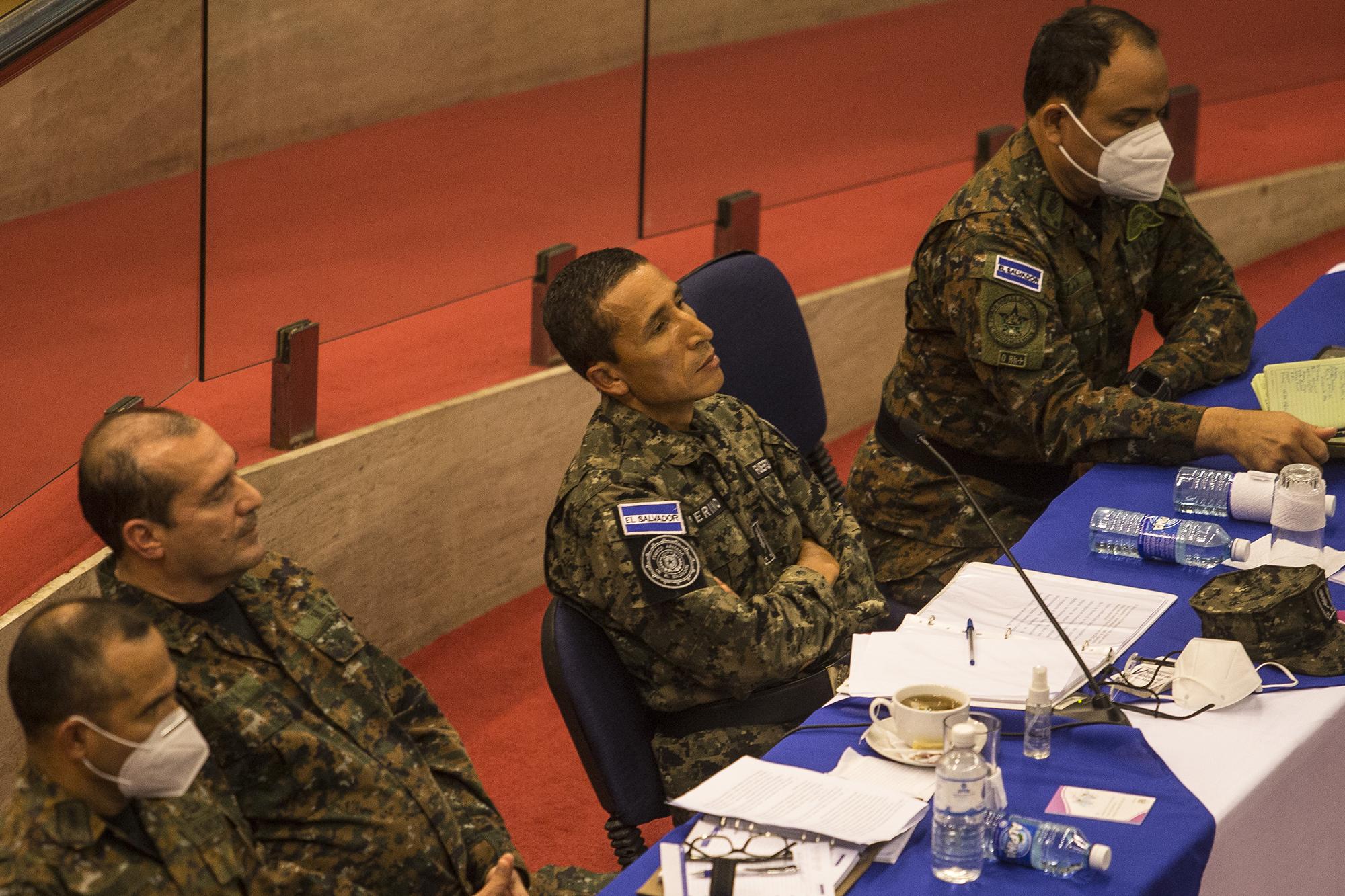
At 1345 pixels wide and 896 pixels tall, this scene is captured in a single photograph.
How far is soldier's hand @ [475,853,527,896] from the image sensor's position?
216 cm

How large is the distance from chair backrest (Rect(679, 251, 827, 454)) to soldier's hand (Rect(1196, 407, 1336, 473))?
0.80 meters

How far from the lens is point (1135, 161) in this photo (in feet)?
9.91

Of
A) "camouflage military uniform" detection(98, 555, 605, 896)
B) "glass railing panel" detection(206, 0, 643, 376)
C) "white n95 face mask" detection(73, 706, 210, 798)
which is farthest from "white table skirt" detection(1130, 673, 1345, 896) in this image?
"glass railing panel" detection(206, 0, 643, 376)

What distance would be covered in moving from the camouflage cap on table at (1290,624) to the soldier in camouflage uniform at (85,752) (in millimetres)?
1430

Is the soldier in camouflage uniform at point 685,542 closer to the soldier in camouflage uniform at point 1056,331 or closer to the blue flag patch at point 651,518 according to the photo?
the blue flag patch at point 651,518

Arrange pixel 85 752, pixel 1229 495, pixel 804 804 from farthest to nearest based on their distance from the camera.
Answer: pixel 1229 495
pixel 804 804
pixel 85 752

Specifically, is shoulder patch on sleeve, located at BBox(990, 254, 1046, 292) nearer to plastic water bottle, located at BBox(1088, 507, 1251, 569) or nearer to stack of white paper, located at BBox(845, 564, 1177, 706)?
plastic water bottle, located at BBox(1088, 507, 1251, 569)

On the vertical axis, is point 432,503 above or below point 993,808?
below

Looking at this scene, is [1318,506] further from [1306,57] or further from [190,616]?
[1306,57]

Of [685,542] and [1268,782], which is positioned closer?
[1268,782]

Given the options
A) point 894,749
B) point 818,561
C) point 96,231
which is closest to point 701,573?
point 818,561

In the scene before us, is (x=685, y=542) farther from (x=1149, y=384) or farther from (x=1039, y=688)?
(x=1149, y=384)

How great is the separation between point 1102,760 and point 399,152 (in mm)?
2434

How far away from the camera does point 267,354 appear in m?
3.53
